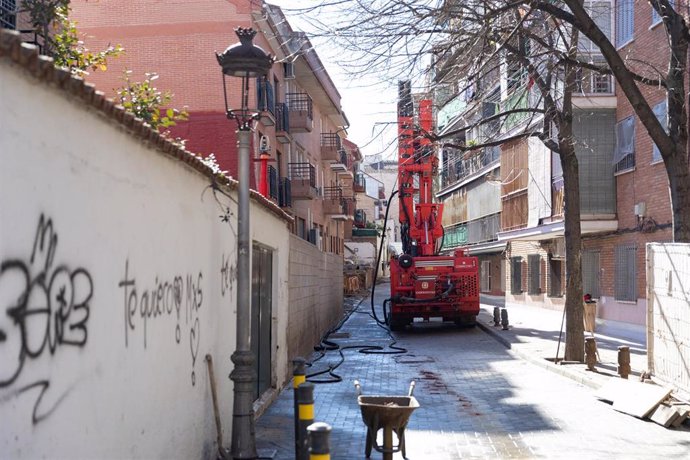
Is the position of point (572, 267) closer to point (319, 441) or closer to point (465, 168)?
point (319, 441)

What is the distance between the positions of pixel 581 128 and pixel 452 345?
318 inches

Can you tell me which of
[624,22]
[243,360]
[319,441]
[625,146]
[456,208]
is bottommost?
[319,441]

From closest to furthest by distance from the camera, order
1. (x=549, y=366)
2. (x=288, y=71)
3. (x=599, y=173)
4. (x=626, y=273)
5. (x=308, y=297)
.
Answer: (x=549, y=366)
(x=308, y=297)
(x=626, y=273)
(x=599, y=173)
(x=288, y=71)

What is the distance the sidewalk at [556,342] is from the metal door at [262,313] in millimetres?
4965

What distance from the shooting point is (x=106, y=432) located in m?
4.55

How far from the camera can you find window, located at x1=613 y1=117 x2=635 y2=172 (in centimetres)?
2181

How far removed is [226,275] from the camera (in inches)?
320

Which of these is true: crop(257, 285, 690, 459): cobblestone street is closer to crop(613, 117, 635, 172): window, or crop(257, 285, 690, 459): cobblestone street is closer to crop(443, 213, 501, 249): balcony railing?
crop(613, 117, 635, 172): window

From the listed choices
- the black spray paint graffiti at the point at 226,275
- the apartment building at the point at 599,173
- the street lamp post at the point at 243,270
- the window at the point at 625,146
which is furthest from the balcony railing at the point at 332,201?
the street lamp post at the point at 243,270

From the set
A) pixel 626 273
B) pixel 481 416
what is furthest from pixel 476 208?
pixel 481 416

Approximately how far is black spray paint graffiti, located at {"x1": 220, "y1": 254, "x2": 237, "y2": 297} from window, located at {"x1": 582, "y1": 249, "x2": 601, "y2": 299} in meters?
18.2

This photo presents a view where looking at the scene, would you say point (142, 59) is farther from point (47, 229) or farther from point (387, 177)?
point (387, 177)

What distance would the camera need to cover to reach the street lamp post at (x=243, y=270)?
271 inches

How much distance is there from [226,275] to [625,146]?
17.0 m
